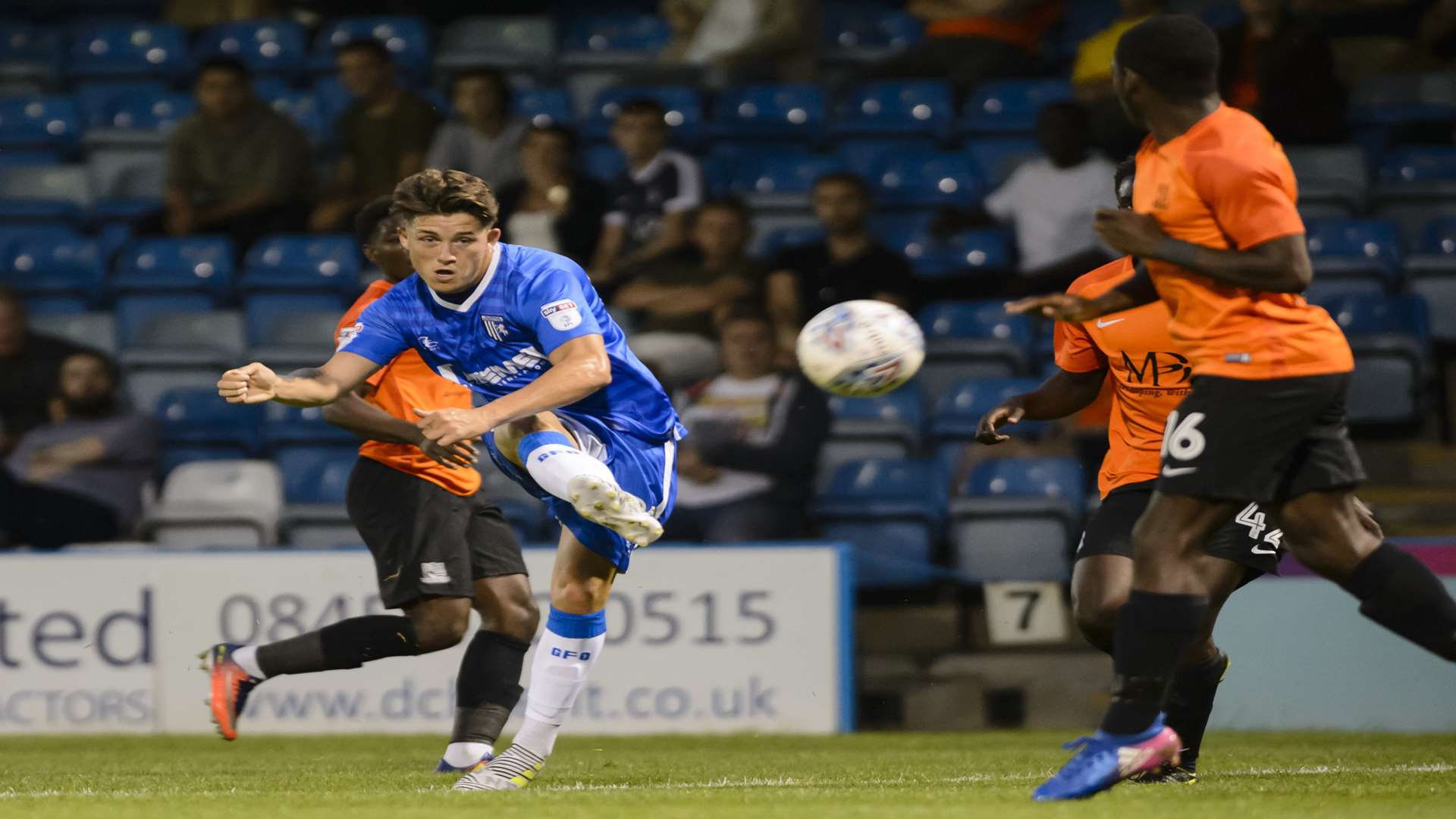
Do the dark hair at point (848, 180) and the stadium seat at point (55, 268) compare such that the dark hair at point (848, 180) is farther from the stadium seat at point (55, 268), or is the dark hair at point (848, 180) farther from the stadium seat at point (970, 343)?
the stadium seat at point (55, 268)

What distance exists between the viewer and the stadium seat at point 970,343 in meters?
10.1

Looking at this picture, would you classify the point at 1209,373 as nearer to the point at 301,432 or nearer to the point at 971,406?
the point at 971,406

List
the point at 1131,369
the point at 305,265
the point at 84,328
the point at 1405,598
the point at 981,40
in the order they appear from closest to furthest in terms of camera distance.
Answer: the point at 1405,598, the point at 1131,369, the point at 84,328, the point at 305,265, the point at 981,40

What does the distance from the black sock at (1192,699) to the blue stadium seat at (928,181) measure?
6215mm

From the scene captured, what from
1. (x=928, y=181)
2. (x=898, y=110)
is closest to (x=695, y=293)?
(x=928, y=181)

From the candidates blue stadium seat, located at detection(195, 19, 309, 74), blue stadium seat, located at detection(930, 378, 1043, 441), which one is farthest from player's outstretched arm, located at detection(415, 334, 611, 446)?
blue stadium seat, located at detection(195, 19, 309, 74)

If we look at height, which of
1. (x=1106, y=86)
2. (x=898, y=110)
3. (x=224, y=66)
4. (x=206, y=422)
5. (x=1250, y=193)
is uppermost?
(x=224, y=66)

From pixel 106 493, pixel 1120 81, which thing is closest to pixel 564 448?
pixel 1120 81

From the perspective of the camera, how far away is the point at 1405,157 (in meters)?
11.1

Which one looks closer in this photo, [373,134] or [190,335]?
[190,335]

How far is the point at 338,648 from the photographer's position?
6426mm

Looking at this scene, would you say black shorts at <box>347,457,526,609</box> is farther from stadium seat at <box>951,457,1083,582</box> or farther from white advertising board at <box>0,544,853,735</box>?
stadium seat at <box>951,457,1083,582</box>

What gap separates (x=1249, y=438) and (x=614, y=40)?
9.62 meters

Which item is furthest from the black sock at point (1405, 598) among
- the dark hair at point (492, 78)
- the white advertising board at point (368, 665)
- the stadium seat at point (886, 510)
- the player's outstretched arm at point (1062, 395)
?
the dark hair at point (492, 78)
